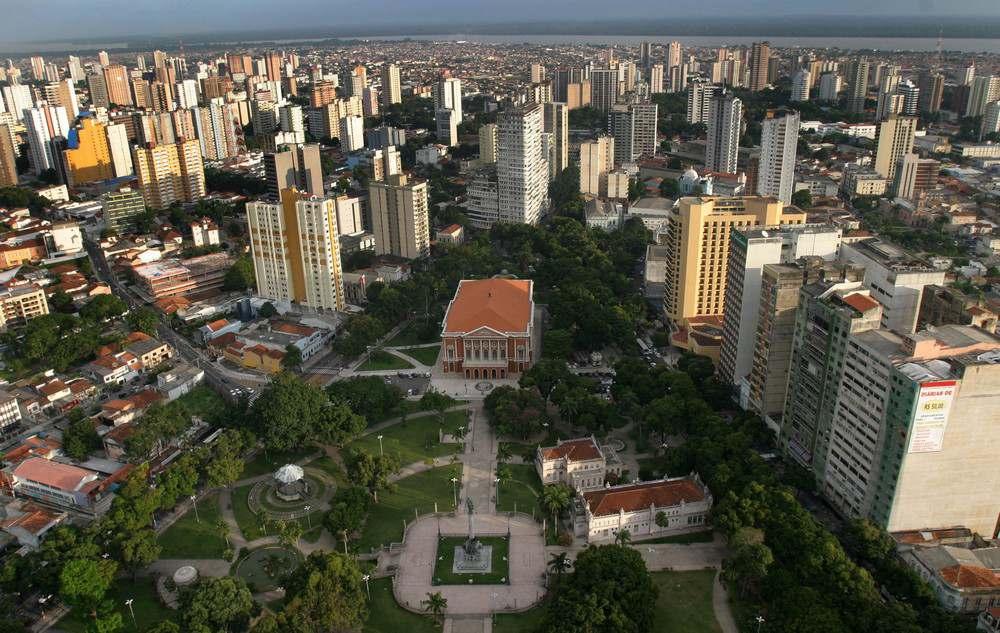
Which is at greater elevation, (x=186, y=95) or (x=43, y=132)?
(x=186, y=95)

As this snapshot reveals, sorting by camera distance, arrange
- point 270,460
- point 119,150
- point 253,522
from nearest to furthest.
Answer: point 253,522, point 270,460, point 119,150

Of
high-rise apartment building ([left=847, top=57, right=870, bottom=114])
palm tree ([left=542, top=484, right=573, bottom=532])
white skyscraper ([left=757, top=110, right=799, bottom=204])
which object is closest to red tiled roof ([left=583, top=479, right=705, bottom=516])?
palm tree ([left=542, top=484, right=573, bottom=532])

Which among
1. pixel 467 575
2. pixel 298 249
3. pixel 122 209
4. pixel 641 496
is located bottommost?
pixel 467 575

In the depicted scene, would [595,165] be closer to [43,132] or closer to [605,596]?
[605,596]

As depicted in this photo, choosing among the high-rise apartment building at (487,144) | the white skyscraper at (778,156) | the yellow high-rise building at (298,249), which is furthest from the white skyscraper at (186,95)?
the white skyscraper at (778,156)

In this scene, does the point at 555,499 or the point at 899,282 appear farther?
the point at 899,282

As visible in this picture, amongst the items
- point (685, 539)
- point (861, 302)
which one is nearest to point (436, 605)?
point (685, 539)

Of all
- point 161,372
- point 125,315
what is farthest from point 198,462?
point 125,315
